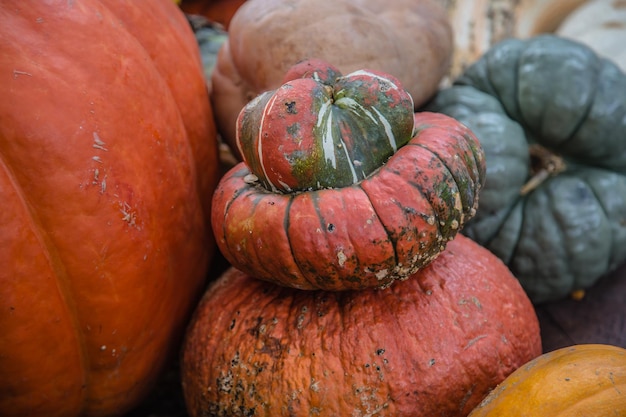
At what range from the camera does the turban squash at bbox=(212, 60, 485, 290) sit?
88 cm

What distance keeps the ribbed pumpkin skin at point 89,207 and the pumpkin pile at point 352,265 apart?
6.1 inches

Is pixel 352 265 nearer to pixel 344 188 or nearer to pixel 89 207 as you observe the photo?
pixel 344 188

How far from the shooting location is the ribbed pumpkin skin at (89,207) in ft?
2.89

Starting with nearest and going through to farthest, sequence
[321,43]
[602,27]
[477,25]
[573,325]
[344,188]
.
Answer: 1. [344,188]
2. [321,43]
3. [573,325]
4. [477,25]
5. [602,27]

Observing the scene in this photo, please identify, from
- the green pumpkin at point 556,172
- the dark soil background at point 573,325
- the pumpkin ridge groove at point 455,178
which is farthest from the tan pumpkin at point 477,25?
the pumpkin ridge groove at point 455,178

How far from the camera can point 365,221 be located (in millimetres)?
867

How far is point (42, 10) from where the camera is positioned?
0.93m

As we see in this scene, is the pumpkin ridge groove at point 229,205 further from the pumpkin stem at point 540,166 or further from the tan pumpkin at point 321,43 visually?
the pumpkin stem at point 540,166

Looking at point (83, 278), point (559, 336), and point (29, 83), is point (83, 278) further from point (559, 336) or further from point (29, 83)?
point (559, 336)

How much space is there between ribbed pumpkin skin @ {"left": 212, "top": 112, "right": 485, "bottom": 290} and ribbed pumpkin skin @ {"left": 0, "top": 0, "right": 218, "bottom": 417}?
0.20 meters

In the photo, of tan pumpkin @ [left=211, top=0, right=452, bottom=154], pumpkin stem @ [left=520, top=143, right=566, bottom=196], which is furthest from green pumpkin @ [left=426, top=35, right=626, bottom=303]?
tan pumpkin @ [left=211, top=0, right=452, bottom=154]

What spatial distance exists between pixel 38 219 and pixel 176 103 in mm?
420

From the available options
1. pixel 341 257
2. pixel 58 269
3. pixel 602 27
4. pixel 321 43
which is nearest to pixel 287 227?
pixel 341 257

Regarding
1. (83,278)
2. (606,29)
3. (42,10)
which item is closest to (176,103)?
(42,10)
